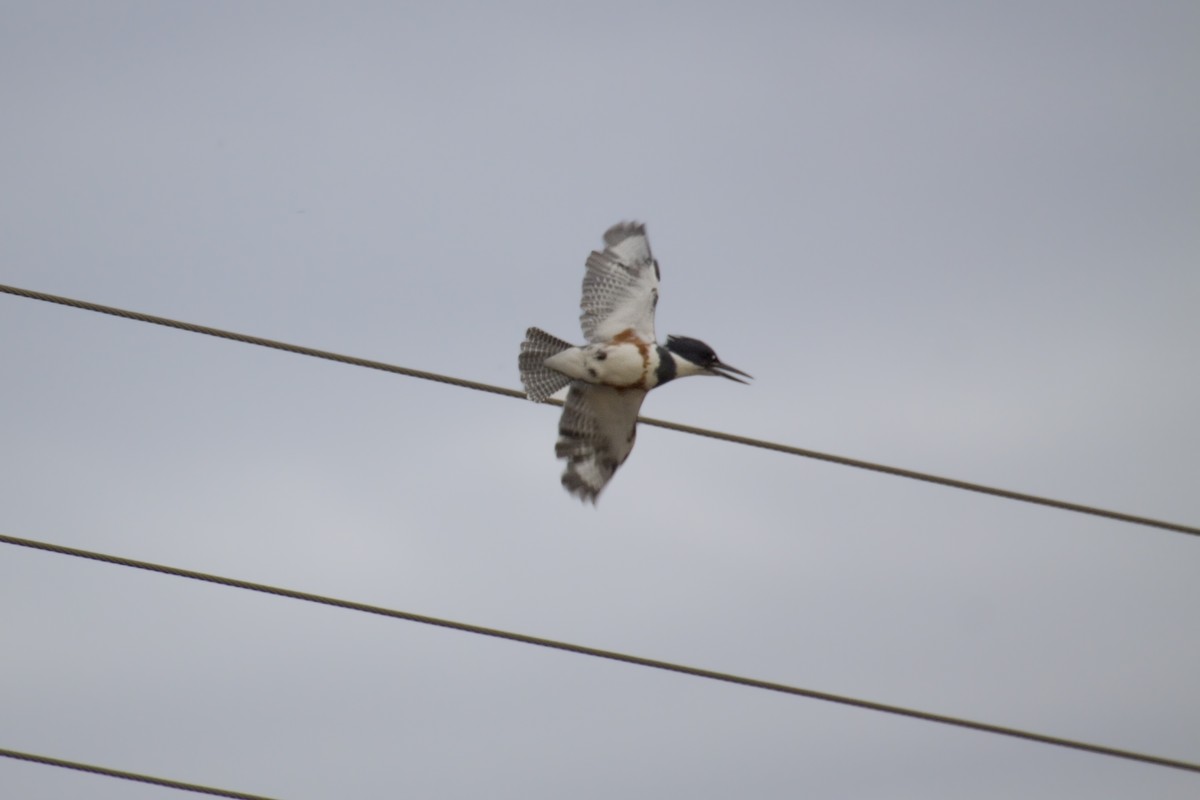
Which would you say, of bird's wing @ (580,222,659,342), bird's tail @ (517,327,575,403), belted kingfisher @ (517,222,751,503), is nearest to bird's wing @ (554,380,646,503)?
belted kingfisher @ (517,222,751,503)

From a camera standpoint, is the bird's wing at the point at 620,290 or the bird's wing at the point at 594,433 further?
the bird's wing at the point at 620,290

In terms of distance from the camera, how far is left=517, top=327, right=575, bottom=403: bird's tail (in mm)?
10578

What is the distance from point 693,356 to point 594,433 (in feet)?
2.80

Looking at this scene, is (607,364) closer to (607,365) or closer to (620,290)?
(607,365)

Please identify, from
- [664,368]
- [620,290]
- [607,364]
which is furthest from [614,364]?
[620,290]

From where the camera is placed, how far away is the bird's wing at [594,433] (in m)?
10.3

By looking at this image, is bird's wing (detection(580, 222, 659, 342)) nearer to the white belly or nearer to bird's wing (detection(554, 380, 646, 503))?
the white belly

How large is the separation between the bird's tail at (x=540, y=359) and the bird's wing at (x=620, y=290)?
0.23 metres

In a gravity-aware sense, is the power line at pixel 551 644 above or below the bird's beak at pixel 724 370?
below

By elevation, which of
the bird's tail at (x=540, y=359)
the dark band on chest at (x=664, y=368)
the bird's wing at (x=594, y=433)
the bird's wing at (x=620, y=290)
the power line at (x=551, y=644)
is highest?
the bird's wing at (x=620, y=290)

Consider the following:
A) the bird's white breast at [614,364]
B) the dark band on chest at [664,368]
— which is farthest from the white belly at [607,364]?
the dark band on chest at [664,368]

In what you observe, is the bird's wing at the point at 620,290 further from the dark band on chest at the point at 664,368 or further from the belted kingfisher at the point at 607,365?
the dark band on chest at the point at 664,368

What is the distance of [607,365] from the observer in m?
10.4

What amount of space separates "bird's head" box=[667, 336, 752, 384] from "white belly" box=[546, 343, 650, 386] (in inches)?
14.1
